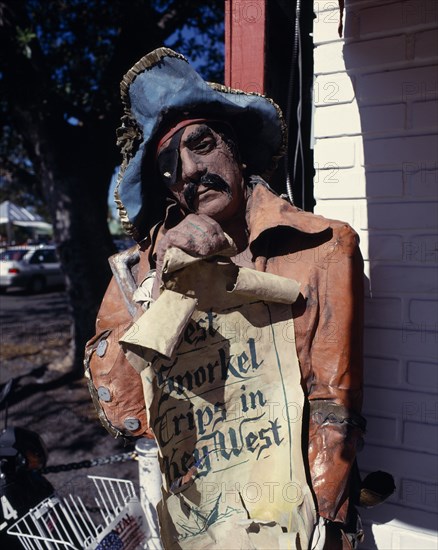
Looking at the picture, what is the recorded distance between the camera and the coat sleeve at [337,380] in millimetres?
1433

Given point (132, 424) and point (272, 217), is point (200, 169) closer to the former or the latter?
point (272, 217)

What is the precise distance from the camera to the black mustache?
4.82 feet

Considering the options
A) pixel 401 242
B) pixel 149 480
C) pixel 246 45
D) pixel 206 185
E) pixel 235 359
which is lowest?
pixel 149 480

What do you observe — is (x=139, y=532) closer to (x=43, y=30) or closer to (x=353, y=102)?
(x=353, y=102)

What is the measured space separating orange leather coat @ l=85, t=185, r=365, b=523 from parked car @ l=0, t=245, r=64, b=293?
606 inches

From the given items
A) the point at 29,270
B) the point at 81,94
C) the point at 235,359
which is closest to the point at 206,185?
the point at 235,359

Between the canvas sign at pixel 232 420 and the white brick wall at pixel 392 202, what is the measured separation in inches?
35.2

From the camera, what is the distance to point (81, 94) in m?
6.36

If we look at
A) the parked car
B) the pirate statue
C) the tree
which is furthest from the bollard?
the parked car

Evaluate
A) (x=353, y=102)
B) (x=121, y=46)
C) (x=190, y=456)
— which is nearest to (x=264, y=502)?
→ (x=190, y=456)

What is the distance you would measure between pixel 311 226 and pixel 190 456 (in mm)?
837

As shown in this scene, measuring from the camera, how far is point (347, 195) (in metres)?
2.18

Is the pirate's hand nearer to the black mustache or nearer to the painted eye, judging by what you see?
the black mustache

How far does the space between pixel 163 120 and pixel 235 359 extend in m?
0.81
